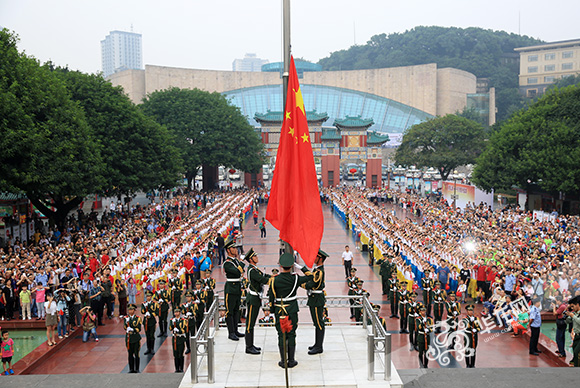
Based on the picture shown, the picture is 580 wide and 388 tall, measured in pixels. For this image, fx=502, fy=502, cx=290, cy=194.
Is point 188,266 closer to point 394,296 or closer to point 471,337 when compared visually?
point 394,296

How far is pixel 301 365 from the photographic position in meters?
7.13

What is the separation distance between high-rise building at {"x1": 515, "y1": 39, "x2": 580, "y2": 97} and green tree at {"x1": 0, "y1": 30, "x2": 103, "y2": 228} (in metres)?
77.8

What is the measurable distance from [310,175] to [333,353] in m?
2.73

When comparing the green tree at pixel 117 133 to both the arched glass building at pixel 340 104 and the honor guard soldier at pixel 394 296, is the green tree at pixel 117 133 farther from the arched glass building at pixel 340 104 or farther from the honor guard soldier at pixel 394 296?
the arched glass building at pixel 340 104

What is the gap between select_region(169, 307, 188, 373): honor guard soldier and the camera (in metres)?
9.62

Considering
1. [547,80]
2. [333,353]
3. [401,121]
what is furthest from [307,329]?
[547,80]

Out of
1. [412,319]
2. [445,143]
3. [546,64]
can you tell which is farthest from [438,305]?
[546,64]

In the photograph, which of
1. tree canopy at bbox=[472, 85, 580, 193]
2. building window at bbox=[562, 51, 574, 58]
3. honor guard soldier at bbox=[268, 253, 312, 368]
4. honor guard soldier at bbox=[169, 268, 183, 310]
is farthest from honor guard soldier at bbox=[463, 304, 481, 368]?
building window at bbox=[562, 51, 574, 58]

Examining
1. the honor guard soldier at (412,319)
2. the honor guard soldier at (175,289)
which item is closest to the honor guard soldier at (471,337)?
the honor guard soldier at (412,319)

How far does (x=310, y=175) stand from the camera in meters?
7.81

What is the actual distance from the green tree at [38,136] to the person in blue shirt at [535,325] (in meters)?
16.3

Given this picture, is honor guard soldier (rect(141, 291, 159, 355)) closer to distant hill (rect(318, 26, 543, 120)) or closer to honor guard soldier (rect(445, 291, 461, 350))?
honor guard soldier (rect(445, 291, 461, 350))

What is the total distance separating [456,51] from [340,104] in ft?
107

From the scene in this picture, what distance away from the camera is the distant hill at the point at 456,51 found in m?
93.2
